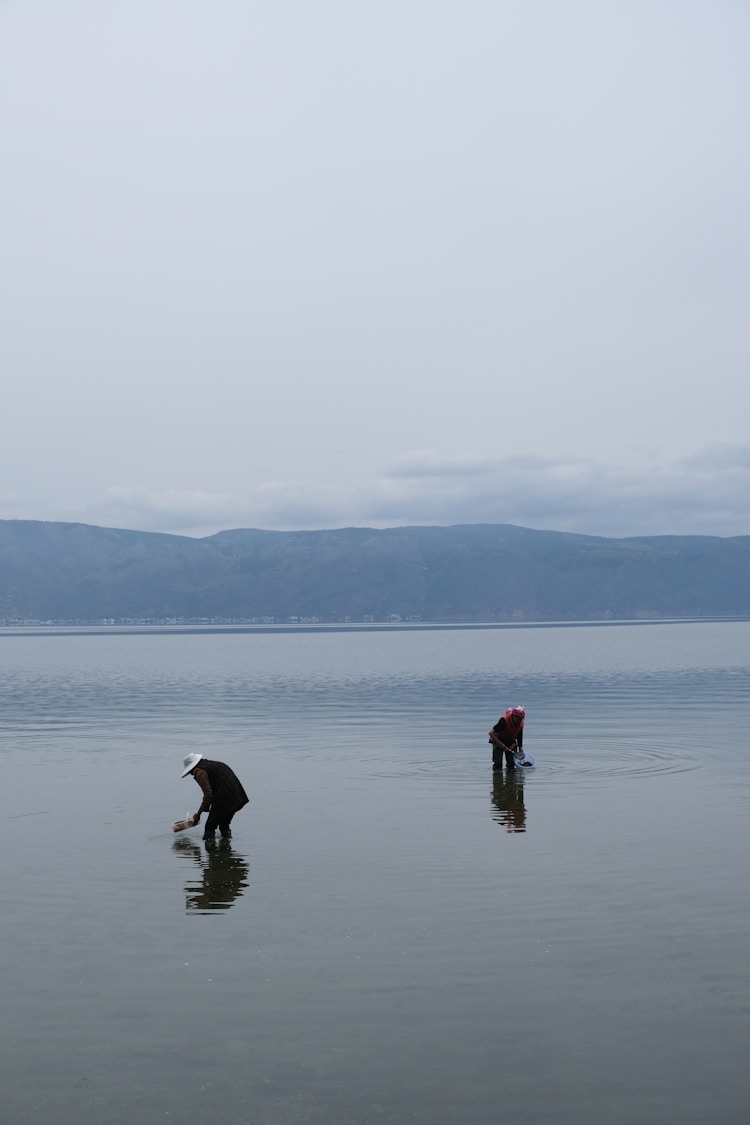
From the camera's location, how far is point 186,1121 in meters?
7.93

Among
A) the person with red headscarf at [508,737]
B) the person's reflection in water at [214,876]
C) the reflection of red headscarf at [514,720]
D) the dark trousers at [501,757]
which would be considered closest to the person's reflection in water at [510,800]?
the dark trousers at [501,757]

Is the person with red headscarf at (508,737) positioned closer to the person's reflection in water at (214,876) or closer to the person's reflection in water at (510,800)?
the person's reflection in water at (510,800)

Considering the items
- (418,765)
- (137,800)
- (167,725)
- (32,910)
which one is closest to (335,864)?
(32,910)

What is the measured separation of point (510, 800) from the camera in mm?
22609

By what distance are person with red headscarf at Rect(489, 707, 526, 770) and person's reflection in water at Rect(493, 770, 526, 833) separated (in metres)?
0.27

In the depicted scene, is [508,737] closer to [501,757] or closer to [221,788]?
[501,757]

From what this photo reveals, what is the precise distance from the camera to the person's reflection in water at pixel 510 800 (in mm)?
20000

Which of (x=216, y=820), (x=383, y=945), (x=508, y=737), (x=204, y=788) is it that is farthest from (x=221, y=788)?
(x=508, y=737)

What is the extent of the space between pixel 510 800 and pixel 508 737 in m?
4.42

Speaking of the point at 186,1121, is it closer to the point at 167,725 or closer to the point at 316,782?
the point at 316,782

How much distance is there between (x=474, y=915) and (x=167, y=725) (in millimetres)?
30240

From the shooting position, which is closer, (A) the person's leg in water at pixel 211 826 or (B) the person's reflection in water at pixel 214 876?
(B) the person's reflection in water at pixel 214 876

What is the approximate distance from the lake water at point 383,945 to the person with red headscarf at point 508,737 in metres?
0.92

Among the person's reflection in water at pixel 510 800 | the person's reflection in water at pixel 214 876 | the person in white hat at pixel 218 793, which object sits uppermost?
the person in white hat at pixel 218 793
